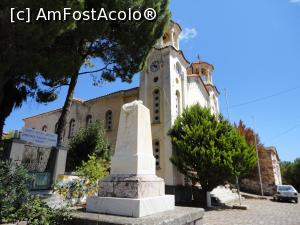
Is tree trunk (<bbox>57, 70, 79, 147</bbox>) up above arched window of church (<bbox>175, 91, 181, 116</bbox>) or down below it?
below

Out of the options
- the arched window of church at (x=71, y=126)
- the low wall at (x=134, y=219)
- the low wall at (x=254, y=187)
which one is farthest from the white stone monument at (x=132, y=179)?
the low wall at (x=254, y=187)

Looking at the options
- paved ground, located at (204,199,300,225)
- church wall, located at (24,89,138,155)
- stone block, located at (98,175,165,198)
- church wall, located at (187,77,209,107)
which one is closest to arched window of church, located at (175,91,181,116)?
church wall, located at (187,77,209,107)

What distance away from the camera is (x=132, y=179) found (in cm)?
409

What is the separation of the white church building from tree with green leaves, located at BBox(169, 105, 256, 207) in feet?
3.80

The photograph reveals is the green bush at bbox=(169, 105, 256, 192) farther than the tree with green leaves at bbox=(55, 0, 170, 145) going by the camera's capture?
Yes

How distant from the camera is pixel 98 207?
4.17 meters

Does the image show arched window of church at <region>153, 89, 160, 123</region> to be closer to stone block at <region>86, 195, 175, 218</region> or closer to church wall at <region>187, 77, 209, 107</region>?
church wall at <region>187, 77, 209, 107</region>

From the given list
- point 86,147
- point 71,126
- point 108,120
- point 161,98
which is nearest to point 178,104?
point 161,98

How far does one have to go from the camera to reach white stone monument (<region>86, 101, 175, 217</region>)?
153 inches

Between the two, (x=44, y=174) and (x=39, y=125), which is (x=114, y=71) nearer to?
(x=44, y=174)

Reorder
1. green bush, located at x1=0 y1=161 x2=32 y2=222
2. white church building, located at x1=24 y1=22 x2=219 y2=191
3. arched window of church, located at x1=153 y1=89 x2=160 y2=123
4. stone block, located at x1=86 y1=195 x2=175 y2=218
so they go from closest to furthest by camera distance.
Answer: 1. stone block, located at x1=86 y1=195 x2=175 y2=218
2. green bush, located at x1=0 y1=161 x2=32 y2=222
3. white church building, located at x1=24 y1=22 x2=219 y2=191
4. arched window of church, located at x1=153 y1=89 x2=160 y2=123

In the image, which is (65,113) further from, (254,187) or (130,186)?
(254,187)

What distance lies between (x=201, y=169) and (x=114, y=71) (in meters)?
7.42

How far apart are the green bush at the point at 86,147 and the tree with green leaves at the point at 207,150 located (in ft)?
14.3
